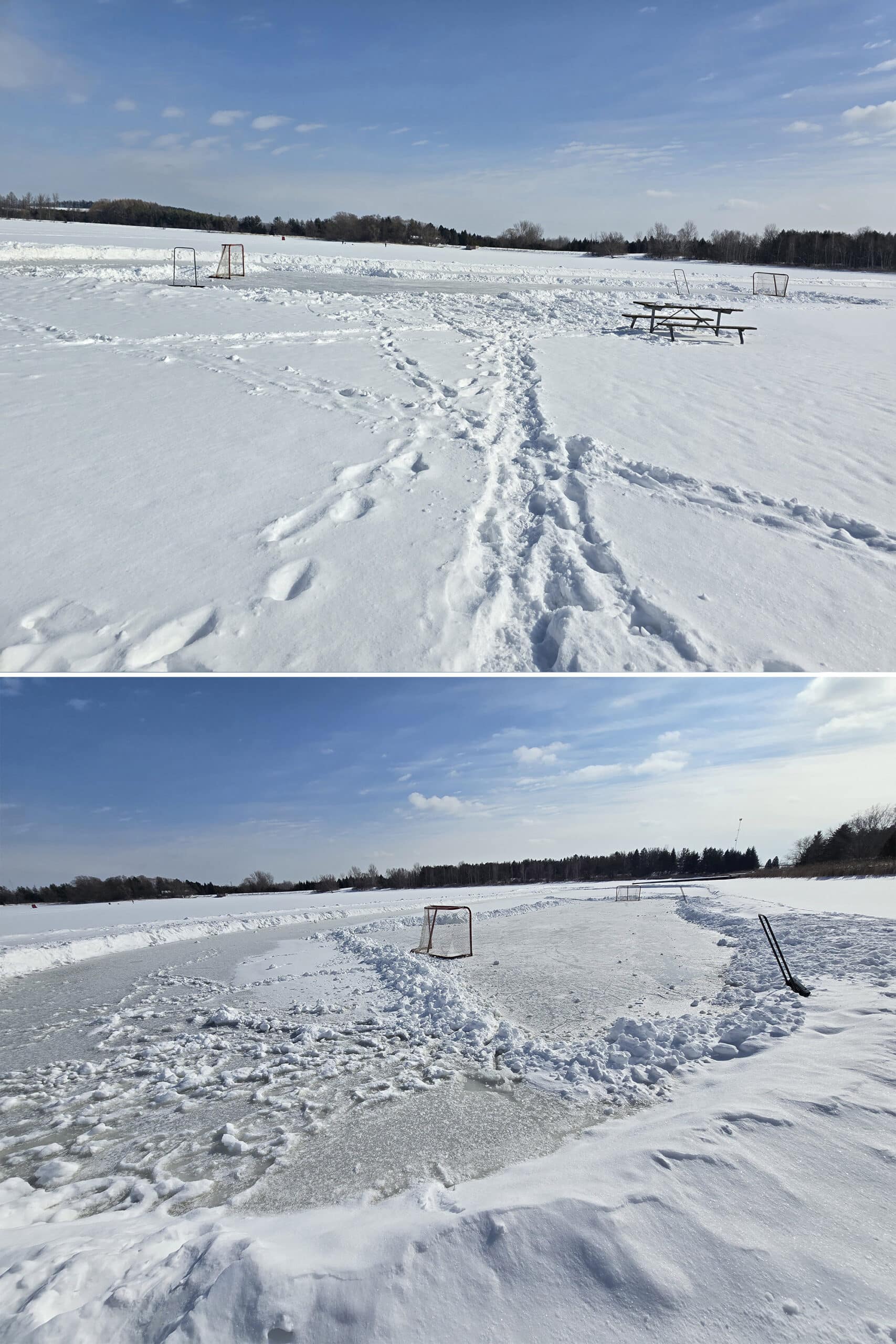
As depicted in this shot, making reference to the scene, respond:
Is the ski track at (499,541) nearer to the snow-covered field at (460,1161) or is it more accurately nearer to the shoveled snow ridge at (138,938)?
the snow-covered field at (460,1161)

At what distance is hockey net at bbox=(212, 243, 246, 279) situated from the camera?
27656 millimetres

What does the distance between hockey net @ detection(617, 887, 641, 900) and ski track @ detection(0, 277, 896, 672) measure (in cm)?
1939

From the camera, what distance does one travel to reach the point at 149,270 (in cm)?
2788

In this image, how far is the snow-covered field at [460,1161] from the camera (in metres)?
2.50

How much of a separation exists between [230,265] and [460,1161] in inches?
1252

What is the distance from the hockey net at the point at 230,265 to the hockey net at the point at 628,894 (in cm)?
2627

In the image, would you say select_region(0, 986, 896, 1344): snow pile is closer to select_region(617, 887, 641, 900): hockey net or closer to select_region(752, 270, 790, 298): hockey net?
select_region(617, 887, 641, 900): hockey net

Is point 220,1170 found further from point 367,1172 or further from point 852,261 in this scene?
point 852,261

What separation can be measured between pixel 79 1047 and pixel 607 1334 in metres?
5.29

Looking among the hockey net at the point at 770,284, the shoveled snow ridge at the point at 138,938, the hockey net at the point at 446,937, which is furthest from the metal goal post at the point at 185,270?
the hockey net at the point at 770,284

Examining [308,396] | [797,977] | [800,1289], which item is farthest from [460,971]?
[308,396]

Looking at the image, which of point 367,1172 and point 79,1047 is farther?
point 79,1047

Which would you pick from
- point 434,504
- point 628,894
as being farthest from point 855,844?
point 434,504

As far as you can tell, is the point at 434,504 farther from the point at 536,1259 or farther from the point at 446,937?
the point at 446,937
